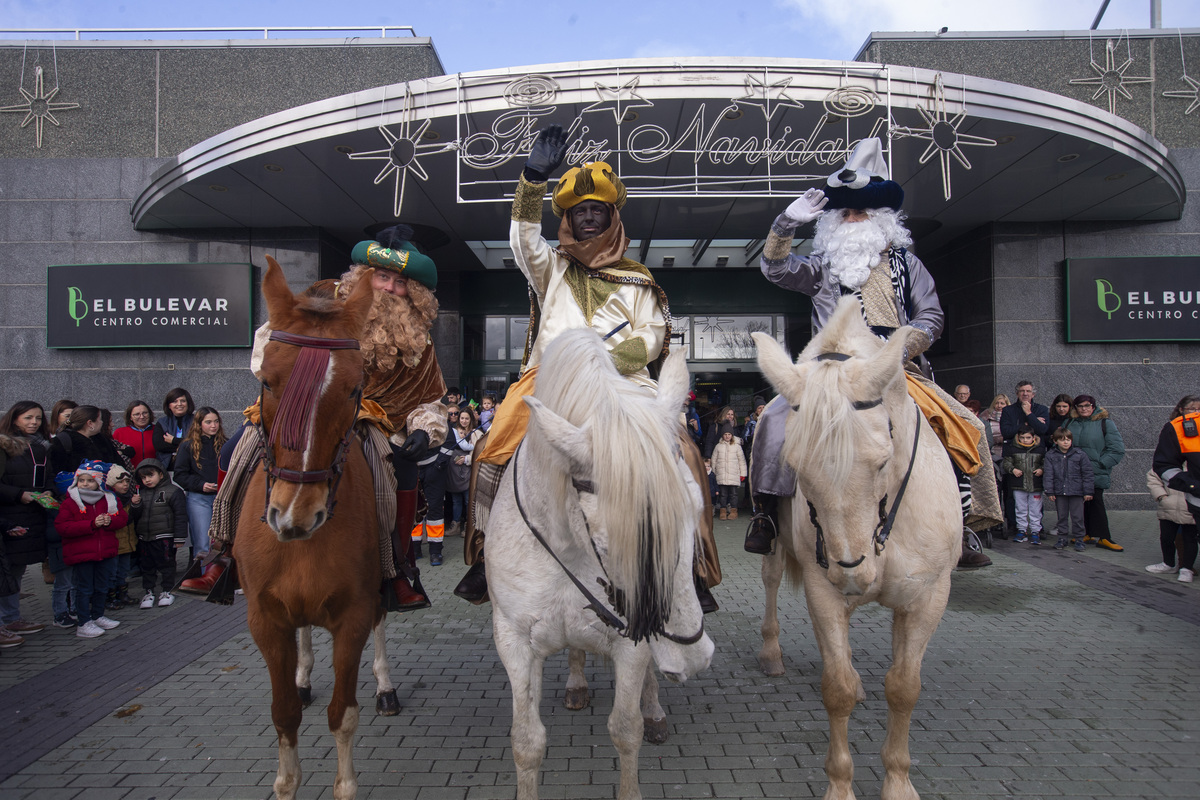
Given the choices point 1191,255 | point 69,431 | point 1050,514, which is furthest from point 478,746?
point 1191,255

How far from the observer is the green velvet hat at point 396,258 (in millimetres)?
3592

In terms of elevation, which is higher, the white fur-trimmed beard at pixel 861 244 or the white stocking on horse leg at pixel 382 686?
the white fur-trimmed beard at pixel 861 244

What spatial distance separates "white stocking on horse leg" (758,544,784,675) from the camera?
4.46 meters

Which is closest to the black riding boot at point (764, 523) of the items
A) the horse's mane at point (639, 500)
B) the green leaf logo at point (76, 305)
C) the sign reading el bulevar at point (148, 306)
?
the horse's mane at point (639, 500)

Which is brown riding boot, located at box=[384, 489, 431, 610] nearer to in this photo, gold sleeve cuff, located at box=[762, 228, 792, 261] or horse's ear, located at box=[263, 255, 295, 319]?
horse's ear, located at box=[263, 255, 295, 319]

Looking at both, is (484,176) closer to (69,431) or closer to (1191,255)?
(69,431)

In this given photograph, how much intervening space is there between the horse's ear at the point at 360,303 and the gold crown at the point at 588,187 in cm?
112

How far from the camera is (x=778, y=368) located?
9.00ft

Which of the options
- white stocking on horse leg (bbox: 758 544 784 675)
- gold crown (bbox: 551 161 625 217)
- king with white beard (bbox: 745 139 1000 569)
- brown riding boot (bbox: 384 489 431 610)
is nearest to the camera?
brown riding boot (bbox: 384 489 431 610)

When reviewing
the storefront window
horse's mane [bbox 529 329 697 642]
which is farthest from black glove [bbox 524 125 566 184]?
the storefront window

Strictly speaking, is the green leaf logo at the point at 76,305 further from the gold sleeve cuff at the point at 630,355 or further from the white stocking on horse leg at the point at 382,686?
the gold sleeve cuff at the point at 630,355

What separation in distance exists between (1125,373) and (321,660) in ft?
43.7

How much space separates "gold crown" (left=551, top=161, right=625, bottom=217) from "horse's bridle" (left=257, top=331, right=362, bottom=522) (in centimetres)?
145

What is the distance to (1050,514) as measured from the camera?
1091 cm
